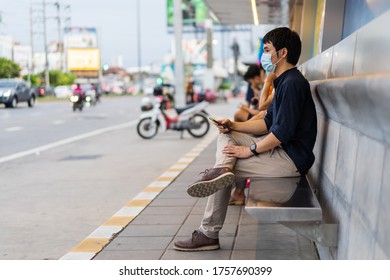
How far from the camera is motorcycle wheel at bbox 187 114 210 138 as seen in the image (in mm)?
14777

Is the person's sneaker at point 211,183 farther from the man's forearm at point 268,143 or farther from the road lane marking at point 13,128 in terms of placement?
the road lane marking at point 13,128

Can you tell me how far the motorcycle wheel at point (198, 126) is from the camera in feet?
48.5

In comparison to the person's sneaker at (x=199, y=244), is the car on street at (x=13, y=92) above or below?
below

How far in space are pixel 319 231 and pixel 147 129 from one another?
11270 mm

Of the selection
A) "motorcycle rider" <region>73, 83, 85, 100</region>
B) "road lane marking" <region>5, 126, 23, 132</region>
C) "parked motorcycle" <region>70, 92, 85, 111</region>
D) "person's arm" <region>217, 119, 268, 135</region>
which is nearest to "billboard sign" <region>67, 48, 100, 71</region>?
"motorcycle rider" <region>73, 83, 85, 100</region>

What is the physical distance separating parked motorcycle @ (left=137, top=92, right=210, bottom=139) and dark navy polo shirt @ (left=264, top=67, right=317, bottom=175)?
400 inches

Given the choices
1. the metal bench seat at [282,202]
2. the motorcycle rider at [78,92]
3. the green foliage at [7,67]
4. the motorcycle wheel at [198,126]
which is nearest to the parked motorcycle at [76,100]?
the motorcycle rider at [78,92]

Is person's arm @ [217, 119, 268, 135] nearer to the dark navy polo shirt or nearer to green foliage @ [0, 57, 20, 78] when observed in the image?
the dark navy polo shirt

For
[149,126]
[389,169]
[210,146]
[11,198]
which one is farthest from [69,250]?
[149,126]

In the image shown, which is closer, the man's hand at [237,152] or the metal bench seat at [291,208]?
the metal bench seat at [291,208]

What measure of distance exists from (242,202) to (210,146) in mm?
6464

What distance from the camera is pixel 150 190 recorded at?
733 centimetres

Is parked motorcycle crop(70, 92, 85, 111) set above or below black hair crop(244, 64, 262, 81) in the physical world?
below

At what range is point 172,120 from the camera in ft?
48.1
